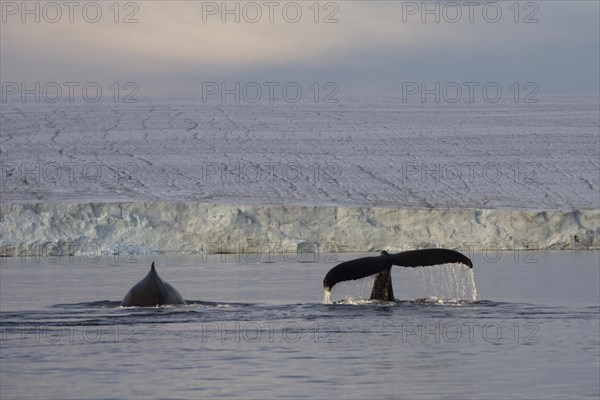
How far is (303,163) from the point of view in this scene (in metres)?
40.1

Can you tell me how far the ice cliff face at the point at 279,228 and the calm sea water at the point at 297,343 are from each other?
8.54 metres

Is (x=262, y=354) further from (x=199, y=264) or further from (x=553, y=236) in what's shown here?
(x=553, y=236)

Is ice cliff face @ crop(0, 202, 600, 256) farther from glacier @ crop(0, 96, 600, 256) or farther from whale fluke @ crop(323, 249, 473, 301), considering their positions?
whale fluke @ crop(323, 249, 473, 301)

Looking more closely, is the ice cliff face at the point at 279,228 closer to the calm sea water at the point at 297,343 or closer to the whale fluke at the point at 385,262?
the calm sea water at the point at 297,343

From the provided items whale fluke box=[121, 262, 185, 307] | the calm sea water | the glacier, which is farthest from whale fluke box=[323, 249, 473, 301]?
the glacier

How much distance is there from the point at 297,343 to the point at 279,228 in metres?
18.6

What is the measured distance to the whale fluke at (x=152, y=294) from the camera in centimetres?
1612

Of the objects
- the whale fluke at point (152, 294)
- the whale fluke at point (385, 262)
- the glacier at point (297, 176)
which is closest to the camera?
the whale fluke at point (385, 262)

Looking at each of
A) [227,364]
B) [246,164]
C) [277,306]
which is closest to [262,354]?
[227,364]

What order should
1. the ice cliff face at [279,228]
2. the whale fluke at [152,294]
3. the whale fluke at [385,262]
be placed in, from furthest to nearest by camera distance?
the ice cliff face at [279,228] < the whale fluke at [152,294] < the whale fluke at [385,262]

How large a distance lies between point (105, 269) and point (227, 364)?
50.5 ft

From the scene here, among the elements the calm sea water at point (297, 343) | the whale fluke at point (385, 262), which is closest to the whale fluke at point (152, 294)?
the calm sea water at point (297, 343)

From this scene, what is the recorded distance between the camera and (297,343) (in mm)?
12570

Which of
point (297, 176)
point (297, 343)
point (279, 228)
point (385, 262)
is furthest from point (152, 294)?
point (297, 176)
